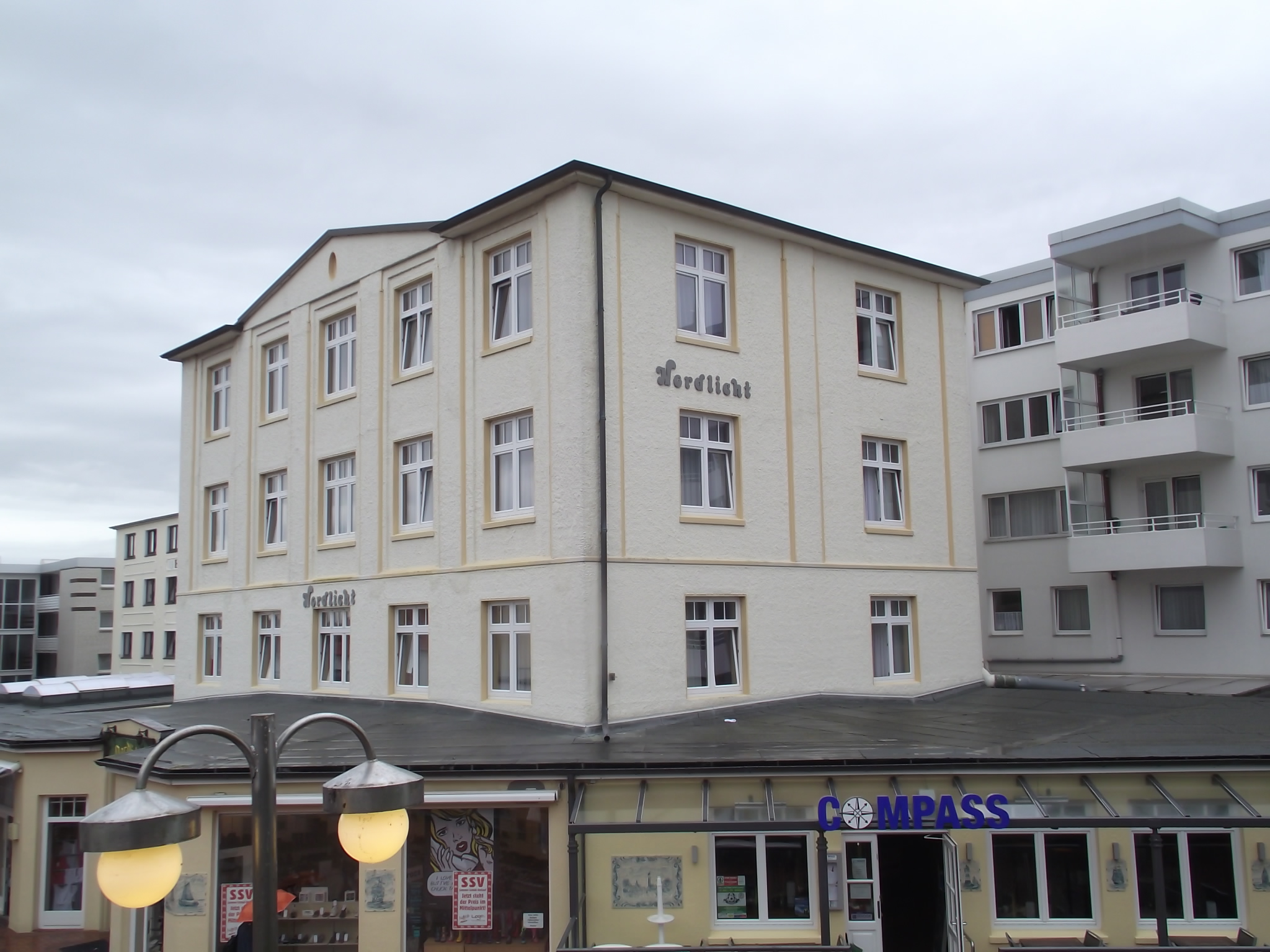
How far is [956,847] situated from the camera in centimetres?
1432

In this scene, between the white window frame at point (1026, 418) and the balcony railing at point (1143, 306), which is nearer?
the balcony railing at point (1143, 306)

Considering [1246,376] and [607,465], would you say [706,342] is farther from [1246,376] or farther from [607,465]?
[1246,376]

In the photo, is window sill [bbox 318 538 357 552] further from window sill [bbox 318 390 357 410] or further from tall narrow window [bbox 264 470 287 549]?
window sill [bbox 318 390 357 410]

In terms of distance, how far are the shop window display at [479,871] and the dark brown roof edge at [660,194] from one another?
9.66 meters

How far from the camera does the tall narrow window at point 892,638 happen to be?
21500 mm

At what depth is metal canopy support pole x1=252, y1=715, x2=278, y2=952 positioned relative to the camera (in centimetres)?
595

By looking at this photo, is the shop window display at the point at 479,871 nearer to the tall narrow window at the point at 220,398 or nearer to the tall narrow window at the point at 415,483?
the tall narrow window at the point at 415,483

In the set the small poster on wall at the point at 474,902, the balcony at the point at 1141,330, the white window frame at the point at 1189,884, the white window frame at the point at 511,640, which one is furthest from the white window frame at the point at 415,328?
the balcony at the point at 1141,330

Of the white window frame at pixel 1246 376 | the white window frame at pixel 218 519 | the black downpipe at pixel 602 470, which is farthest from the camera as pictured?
the white window frame at pixel 218 519

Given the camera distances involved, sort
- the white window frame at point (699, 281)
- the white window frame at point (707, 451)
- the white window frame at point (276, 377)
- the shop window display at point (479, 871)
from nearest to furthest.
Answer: the shop window display at point (479, 871) → the white window frame at point (707, 451) → the white window frame at point (699, 281) → the white window frame at point (276, 377)

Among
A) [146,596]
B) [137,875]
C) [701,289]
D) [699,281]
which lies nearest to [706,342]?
[701,289]

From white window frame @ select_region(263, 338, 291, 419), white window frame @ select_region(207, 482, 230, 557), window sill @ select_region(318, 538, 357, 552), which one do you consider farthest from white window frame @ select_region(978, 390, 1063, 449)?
white window frame @ select_region(207, 482, 230, 557)

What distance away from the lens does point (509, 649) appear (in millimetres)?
18734

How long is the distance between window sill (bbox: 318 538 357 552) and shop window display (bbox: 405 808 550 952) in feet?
27.3
